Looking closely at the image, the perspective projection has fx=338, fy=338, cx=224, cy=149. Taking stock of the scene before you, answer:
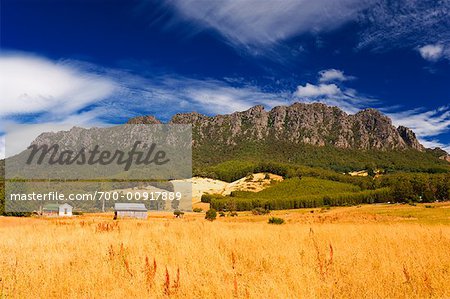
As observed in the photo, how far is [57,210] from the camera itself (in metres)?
93.2

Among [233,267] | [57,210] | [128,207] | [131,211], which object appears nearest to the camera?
[233,267]

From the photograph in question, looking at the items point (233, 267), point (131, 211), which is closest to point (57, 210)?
point (131, 211)

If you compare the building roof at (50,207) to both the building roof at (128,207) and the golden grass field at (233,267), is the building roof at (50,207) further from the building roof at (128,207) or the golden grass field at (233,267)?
the golden grass field at (233,267)

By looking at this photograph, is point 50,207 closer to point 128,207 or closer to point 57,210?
point 57,210

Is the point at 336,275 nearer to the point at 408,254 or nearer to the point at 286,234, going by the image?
the point at 408,254

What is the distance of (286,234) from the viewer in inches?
506

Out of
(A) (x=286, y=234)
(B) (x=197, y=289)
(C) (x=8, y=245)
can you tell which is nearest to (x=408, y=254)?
(A) (x=286, y=234)

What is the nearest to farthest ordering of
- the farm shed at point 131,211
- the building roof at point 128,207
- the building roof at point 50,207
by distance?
the farm shed at point 131,211 < the building roof at point 128,207 < the building roof at point 50,207

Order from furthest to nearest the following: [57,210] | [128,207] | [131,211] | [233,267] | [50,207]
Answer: [50,207], [57,210], [128,207], [131,211], [233,267]

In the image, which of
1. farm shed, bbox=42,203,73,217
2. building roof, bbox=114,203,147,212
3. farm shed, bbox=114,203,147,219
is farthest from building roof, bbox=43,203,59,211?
farm shed, bbox=114,203,147,219

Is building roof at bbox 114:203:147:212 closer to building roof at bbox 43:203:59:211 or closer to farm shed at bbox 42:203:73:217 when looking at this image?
farm shed at bbox 42:203:73:217

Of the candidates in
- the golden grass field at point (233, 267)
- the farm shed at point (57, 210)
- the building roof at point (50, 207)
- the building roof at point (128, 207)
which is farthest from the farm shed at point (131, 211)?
the golden grass field at point (233, 267)

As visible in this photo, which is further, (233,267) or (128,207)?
(128,207)

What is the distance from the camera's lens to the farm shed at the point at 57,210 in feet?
290
